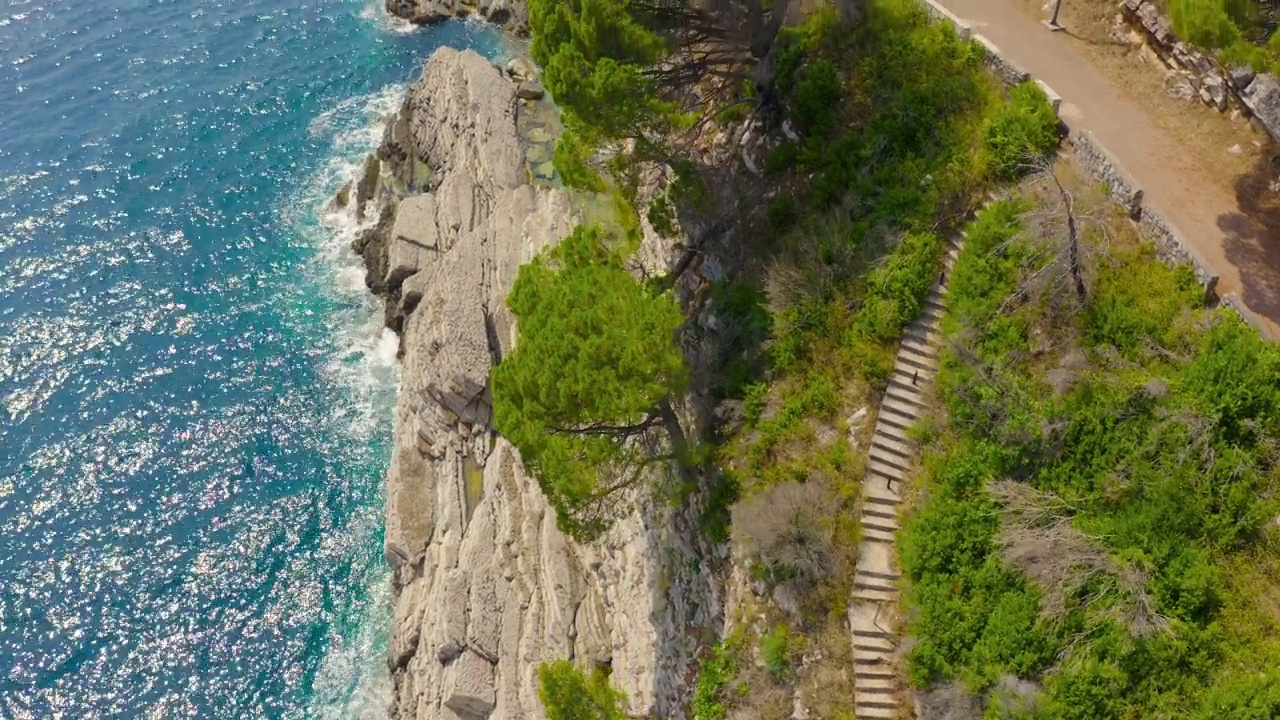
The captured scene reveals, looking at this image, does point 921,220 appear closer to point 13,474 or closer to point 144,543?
point 144,543

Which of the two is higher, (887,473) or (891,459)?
(891,459)

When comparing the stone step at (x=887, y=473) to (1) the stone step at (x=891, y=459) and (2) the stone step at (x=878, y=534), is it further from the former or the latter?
(2) the stone step at (x=878, y=534)

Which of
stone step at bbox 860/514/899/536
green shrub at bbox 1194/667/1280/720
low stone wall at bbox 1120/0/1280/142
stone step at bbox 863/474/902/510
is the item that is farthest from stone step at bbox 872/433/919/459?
low stone wall at bbox 1120/0/1280/142

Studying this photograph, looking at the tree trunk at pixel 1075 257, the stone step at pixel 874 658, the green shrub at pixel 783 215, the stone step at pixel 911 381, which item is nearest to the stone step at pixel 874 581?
the stone step at pixel 874 658

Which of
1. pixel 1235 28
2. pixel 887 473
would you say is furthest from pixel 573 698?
pixel 1235 28

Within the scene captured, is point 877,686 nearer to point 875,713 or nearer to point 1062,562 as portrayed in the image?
point 875,713

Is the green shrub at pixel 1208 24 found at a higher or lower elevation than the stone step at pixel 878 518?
higher

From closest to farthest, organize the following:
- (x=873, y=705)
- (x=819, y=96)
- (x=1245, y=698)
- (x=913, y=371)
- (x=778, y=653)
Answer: (x=1245, y=698), (x=873, y=705), (x=778, y=653), (x=913, y=371), (x=819, y=96)

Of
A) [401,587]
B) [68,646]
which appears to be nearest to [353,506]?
[401,587]
